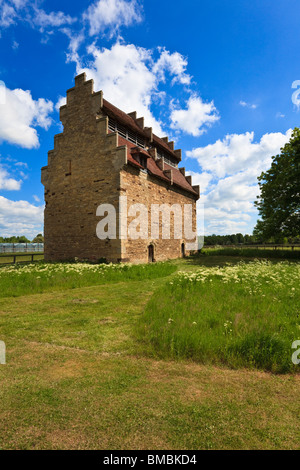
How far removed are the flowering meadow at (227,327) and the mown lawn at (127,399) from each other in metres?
0.21

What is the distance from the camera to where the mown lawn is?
7.13ft

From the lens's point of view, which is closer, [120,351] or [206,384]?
[206,384]

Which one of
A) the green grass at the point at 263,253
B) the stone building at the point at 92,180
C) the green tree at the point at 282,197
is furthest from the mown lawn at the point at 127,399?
the green grass at the point at 263,253

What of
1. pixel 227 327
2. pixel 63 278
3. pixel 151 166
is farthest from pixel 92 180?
pixel 227 327

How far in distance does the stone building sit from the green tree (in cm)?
1207

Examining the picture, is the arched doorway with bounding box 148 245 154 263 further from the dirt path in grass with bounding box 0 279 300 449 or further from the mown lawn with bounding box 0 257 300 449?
the dirt path in grass with bounding box 0 279 300 449

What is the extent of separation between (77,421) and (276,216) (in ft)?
82.8

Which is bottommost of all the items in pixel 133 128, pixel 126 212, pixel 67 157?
pixel 126 212

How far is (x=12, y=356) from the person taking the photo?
3.86 metres

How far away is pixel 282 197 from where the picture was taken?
22844 mm

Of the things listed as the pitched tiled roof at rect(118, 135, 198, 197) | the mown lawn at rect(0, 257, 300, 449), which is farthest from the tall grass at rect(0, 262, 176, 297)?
the pitched tiled roof at rect(118, 135, 198, 197)
